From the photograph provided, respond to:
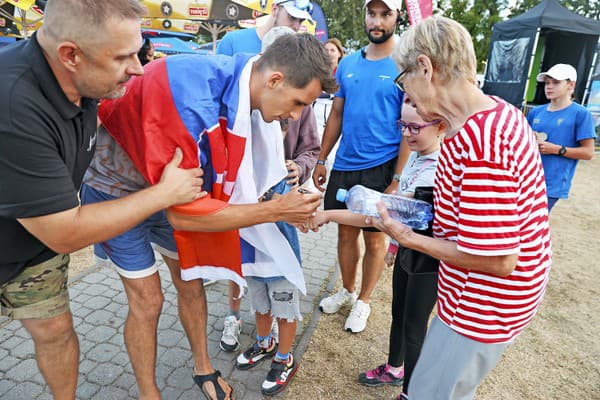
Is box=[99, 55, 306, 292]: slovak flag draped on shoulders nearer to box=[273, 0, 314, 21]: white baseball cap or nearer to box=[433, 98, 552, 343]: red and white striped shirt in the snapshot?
box=[433, 98, 552, 343]: red and white striped shirt

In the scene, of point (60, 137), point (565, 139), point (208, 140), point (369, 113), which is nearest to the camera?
point (60, 137)

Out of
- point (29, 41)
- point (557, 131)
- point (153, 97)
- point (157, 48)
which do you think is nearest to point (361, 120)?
point (153, 97)

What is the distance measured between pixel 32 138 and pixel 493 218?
A: 152cm

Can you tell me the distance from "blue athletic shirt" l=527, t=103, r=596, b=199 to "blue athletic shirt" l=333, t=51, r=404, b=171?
2248mm

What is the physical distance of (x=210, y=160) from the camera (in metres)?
1.83

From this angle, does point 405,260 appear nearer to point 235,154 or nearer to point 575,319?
point 235,154

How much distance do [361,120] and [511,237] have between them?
79.0 inches

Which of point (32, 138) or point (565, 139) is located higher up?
point (32, 138)

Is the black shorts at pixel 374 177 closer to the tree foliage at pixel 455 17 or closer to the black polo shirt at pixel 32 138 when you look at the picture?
the black polo shirt at pixel 32 138

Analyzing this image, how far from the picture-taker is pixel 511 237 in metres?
1.24

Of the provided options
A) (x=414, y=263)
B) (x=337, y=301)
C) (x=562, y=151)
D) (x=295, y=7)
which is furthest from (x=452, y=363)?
(x=562, y=151)

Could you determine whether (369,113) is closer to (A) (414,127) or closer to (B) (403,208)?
(A) (414,127)

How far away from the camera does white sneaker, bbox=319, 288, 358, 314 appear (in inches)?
134

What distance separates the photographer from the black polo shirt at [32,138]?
1.27m
